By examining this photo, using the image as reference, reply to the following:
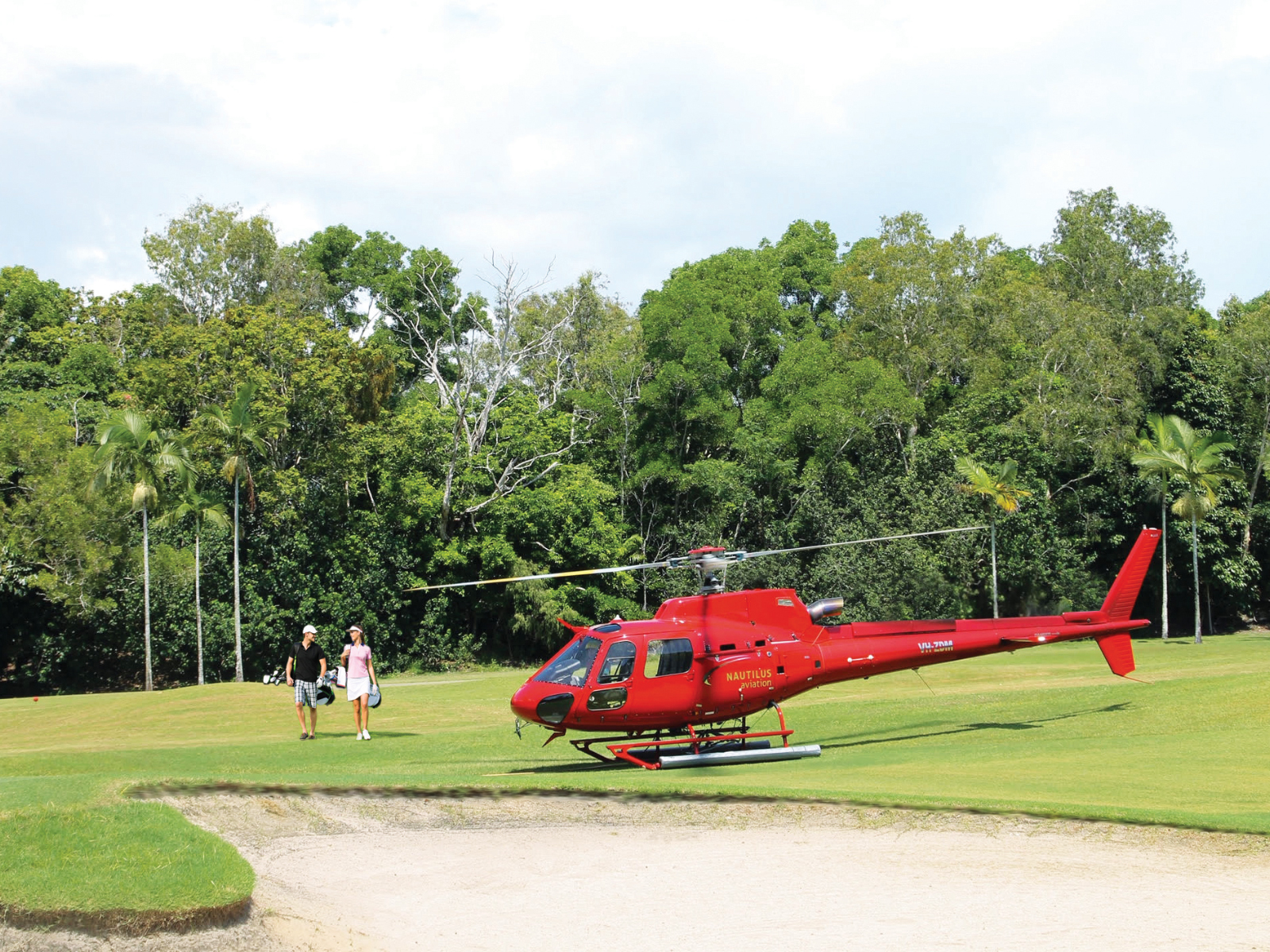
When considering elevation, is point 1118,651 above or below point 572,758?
above

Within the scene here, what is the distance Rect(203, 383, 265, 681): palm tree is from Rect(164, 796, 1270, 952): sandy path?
31.6 metres

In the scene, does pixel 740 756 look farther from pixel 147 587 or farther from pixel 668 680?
pixel 147 587

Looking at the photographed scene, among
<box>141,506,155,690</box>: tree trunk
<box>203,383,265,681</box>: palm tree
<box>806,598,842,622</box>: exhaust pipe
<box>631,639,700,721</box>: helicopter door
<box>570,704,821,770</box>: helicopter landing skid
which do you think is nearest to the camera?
<box>570,704,821,770</box>: helicopter landing skid

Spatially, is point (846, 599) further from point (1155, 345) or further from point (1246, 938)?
point (1246, 938)

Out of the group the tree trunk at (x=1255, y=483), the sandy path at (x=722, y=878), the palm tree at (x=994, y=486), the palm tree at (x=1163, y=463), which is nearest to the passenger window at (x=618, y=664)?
the sandy path at (x=722, y=878)

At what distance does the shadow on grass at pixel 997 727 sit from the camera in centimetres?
1844

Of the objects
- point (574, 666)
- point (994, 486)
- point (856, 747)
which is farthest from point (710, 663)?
point (994, 486)

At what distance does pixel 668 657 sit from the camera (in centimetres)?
1625

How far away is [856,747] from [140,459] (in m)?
29.9

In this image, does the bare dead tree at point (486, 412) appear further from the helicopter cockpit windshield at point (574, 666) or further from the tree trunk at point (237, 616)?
the helicopter cockpit windshield at point (574, 666)

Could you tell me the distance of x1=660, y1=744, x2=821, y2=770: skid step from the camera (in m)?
15.6

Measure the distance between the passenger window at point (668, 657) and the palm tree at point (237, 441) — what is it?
28.2 meters

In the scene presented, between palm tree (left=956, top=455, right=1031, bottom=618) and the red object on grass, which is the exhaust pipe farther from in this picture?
palm tree (left=956, top=455, right=1031, bottom=618)

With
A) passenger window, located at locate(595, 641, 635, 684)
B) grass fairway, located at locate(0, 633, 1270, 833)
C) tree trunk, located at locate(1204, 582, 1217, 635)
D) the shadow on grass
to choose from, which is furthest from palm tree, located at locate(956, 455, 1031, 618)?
passenger window, located at locate(595, 641, 635, 684)
